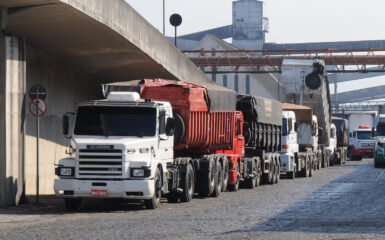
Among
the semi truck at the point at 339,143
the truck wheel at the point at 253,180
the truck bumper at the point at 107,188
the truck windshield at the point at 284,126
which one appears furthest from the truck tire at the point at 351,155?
the truck bumper at the point at 107,188

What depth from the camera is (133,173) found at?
59.9 feet

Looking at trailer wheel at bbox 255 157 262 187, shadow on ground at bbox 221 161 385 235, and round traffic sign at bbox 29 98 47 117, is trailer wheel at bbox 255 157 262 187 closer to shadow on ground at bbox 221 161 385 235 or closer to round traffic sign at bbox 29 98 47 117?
shadow on ground at bbox 221 161 385 235

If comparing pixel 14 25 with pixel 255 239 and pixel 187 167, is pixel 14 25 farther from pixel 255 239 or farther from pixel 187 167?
pixel 255 239

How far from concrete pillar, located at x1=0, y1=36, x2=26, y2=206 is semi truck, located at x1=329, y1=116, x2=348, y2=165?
33040 millimetres

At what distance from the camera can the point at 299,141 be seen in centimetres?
4156

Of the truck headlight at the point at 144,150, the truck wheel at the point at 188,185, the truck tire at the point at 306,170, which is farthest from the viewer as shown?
the truck tire at the point at 306,170

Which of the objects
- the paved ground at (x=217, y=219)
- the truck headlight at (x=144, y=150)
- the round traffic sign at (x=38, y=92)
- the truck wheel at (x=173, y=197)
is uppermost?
the round traffic sign at (x=38, y=92)

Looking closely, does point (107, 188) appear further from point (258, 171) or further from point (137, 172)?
point (258, 171)

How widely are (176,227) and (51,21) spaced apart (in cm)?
915

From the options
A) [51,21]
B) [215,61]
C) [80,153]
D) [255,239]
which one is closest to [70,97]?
[51,21]

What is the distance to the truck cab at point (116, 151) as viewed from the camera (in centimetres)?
1822

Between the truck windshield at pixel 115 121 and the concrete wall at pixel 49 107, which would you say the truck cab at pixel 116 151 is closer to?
the truck windshield at pixel 115 121

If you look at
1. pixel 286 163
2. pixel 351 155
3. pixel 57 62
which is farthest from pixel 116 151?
pixel 351 155

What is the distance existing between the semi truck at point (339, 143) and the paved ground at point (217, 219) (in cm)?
3003
